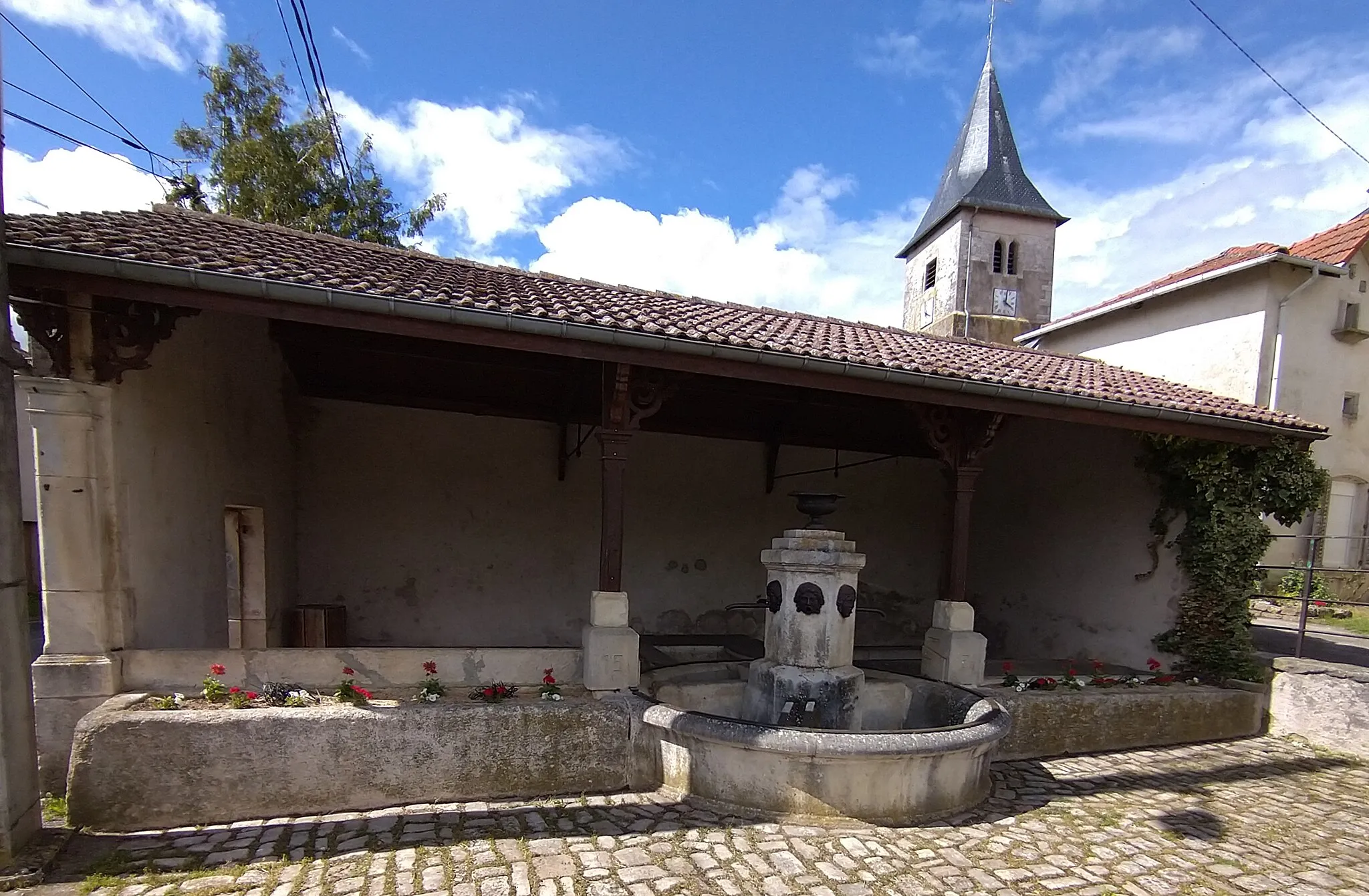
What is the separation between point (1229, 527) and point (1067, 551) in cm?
171

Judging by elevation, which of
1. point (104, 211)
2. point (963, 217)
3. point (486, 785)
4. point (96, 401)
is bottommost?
point (486, 785)

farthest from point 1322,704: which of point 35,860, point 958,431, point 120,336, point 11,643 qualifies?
point 120,336

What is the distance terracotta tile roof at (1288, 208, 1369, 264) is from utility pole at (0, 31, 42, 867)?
45.4 feet

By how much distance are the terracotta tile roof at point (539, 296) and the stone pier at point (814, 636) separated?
135 cm

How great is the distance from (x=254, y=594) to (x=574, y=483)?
3347 mm

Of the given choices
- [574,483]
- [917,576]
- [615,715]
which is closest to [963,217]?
[917,576]

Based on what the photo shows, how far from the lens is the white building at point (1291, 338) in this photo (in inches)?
361

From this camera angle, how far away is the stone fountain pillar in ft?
13.7

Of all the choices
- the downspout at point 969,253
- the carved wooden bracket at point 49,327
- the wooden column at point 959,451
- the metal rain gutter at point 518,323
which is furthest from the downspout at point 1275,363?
the carved wooden bracket at point 49,327

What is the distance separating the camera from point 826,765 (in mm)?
3549

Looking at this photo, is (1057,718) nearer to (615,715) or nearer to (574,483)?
(615,715)

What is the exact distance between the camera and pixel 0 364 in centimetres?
286

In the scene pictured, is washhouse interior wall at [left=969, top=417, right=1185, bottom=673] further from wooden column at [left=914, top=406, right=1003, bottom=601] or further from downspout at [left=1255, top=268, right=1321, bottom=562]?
downspout at [left=1255, top=268, right=1321, bottom=562]

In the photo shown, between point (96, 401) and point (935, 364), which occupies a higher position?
point (935, 364)
